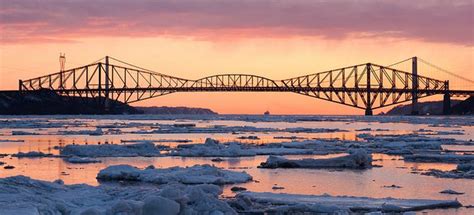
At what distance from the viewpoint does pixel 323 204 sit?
32.0ft

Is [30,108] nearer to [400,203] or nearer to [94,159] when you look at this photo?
[94,159]

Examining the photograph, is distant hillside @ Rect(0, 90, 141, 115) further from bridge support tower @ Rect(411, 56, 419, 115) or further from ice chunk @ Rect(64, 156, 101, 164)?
ice chunk @ Rect(64, 156, 101, 164)

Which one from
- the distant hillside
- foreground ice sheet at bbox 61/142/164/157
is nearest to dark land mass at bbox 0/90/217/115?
the distant hillside

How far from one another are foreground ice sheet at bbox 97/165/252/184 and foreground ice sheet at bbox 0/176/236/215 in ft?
6.29

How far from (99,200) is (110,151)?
32.9 ft

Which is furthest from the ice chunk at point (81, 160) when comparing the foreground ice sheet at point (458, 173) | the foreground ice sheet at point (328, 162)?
the foreground ice sheet at point (458, 173)

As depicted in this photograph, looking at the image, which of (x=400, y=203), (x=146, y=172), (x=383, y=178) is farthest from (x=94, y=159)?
(x=400, y=203)

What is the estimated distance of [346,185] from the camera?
12375mm

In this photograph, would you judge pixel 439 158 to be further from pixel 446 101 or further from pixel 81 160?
pixel 446 101

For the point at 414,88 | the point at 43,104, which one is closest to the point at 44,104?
the point at 43,104

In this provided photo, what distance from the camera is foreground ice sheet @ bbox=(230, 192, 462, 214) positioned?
370 inches

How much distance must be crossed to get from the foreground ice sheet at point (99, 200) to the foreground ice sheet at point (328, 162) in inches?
196

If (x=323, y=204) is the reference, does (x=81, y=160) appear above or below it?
above

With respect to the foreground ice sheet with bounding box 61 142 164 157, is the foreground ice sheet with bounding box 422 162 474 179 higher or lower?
lower
